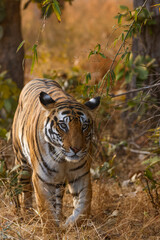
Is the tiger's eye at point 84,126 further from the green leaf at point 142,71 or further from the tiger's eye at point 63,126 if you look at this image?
the green leaf at point 142,71

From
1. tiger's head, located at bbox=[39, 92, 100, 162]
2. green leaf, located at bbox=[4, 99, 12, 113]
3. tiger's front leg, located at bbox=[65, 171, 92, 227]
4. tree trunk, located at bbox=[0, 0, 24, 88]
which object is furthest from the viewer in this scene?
tree trunk, located at bbox=[0, 0, 24, 88]

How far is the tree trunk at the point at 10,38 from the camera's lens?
23.2ft

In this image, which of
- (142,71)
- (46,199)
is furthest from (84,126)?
(142,71)

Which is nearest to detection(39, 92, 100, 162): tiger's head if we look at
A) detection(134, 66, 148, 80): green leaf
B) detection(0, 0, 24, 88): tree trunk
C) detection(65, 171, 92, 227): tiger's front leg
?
detection(65, 171, 92, 227): tiger's front leg

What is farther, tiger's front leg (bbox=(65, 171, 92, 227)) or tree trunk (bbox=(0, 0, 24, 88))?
tree trunk (bbox=(0, 0, 24, 88))

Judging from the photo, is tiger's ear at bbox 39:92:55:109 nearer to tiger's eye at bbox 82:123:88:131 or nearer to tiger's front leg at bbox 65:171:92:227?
tiger's eye at bbox 82:123:88:131

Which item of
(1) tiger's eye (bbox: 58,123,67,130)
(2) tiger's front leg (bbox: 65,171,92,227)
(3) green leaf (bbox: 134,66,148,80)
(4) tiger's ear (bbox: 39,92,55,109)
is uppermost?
(4) tiger's ear (bbox: 39,92,55,109)

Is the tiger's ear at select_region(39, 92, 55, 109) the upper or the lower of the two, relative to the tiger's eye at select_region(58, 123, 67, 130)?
upper

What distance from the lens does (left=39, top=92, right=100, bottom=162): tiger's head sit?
349 centimetres

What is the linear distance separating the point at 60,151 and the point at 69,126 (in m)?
0.23

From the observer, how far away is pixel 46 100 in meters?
3.72

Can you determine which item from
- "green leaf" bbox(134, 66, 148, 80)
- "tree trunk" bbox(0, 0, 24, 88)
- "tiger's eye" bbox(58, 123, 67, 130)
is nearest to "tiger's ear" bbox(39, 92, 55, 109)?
"tiger's eye" bbox(58, 123, 67, 130)

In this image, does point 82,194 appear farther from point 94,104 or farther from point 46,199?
point 94,104

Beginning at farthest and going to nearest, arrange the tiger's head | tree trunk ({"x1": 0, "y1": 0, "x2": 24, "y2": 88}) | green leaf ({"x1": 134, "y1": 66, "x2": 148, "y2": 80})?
1. tree trunk ({"x1": 0, "y1": 0, "x2": 24, "y2": 88})
2. green leaf ({"x1": 134, "y1": 66, "x2": 148, "y2": 80})
3. the tiger's head
